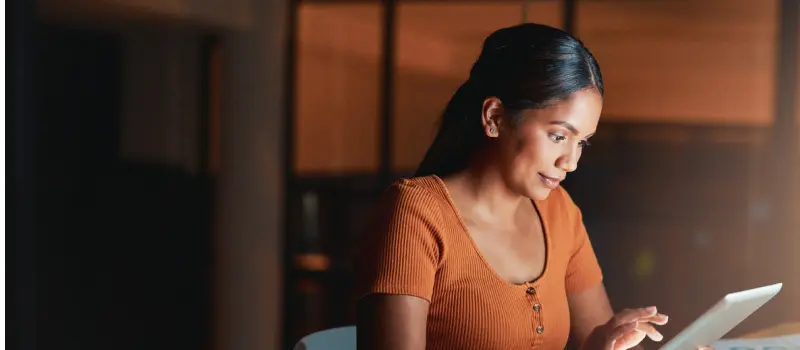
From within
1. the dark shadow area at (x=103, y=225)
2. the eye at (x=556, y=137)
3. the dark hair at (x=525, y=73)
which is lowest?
the dark shadow area at (x=103, y=225)

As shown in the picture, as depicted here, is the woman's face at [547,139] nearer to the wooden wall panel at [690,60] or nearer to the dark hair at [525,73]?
the dark hair at [525,73]

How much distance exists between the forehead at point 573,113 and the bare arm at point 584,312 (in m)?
0.43

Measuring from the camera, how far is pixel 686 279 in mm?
5156

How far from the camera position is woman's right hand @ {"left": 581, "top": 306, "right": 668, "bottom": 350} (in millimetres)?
1763

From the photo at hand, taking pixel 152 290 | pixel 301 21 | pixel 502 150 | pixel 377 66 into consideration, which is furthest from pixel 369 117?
pixel 502 150

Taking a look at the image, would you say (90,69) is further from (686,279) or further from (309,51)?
(686,279)

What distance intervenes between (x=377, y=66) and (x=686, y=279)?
1.95 m

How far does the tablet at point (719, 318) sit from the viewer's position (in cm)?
161

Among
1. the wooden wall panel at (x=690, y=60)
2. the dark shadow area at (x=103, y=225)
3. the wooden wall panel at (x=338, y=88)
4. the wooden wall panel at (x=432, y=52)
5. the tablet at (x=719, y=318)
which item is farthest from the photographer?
the wooden wall panel at (x=338, y=88)

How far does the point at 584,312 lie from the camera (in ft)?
6.98

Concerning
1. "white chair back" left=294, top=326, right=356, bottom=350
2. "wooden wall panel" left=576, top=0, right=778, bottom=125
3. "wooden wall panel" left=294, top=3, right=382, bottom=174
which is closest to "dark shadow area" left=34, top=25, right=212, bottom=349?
"wooden wall panel" left=294, top=3, right=382, bottom=174

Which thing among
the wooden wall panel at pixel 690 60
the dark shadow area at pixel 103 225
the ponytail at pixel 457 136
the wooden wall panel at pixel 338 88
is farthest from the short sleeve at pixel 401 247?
the wooden wall panel at pixel 338 88

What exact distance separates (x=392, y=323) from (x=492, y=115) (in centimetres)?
41

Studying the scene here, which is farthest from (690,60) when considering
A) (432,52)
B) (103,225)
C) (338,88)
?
(103,225)
